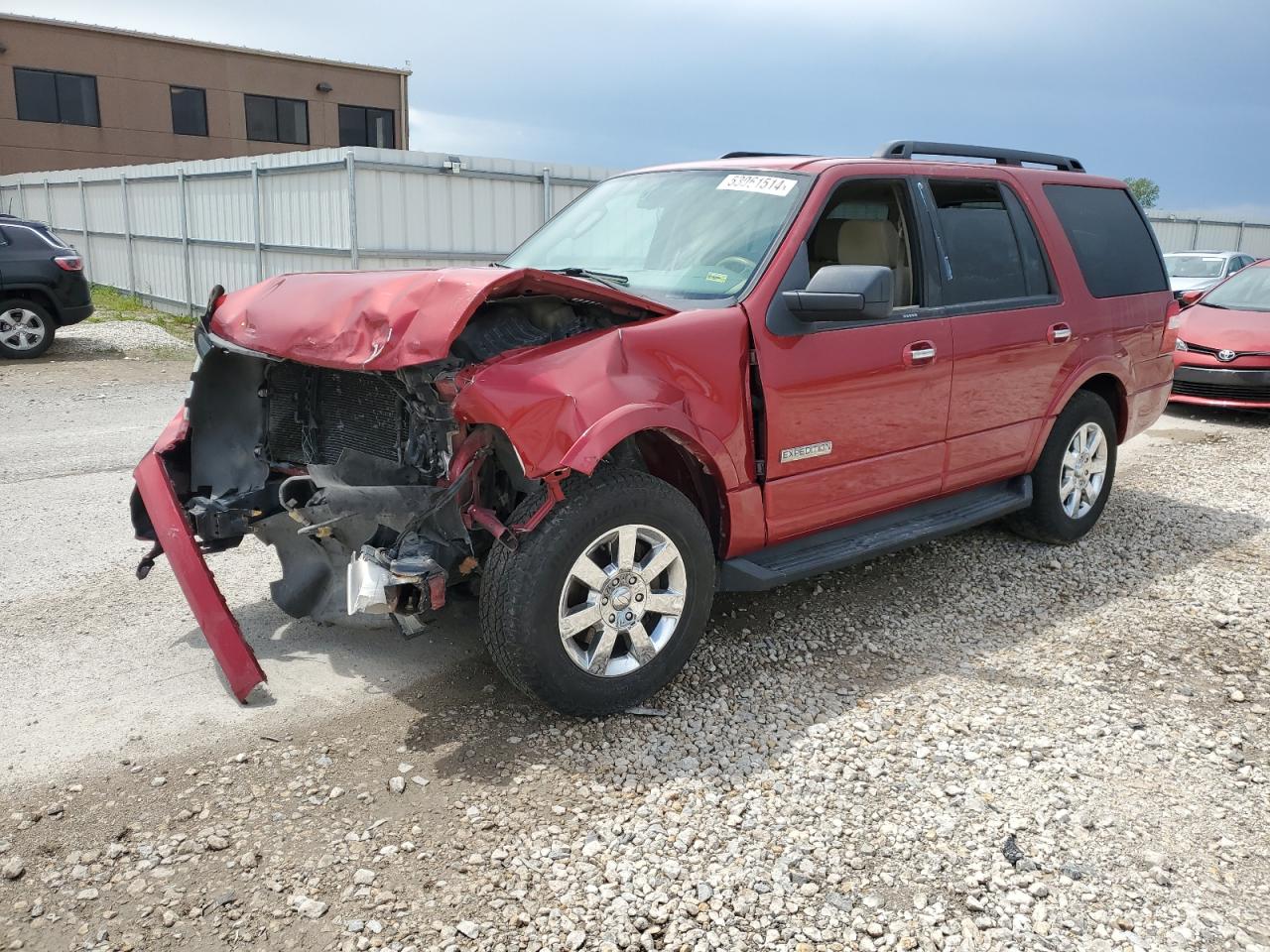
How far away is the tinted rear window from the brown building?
32.2 m

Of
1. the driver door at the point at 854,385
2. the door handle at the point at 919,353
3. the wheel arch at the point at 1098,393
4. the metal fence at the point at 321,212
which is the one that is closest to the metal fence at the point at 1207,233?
the metal fence at the point at 321,212

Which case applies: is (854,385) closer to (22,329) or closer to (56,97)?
(22,329)

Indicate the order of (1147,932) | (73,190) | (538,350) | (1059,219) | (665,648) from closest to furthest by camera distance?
(1147,932) → (538,350) → (665,648) → (1059,219) → (73,190)

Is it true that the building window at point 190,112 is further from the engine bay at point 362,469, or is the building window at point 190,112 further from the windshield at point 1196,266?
the engine bay at point 362,469

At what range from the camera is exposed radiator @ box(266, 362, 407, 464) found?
12.7 feet

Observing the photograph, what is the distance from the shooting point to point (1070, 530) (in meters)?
5.77

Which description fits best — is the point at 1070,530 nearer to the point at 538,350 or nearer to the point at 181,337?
the point at 538,350

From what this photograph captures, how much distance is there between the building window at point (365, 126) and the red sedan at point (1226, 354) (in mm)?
30054

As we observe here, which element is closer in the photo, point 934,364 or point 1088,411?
point 934,364

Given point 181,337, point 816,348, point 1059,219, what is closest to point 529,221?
point 181,337

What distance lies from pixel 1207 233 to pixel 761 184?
89.4 feet

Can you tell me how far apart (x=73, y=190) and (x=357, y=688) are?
73.7ft

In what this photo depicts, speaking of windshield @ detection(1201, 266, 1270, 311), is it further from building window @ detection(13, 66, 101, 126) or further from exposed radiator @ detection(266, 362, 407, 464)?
building window @ detection(13, 66, 101, 126)

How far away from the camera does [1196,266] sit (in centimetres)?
1627
